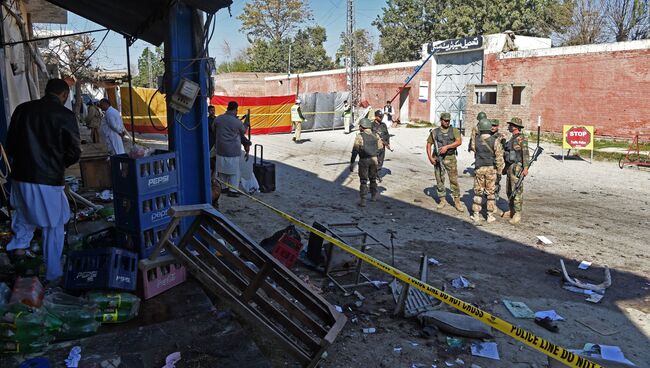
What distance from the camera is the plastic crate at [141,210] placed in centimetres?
445

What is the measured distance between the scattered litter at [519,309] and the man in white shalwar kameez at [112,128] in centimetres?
830

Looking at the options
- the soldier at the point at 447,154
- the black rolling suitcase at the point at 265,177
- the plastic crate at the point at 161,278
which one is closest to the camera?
the plastic crate at the point at 161,278

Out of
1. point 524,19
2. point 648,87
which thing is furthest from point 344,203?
point 524,19

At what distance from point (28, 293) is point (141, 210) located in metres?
1.13

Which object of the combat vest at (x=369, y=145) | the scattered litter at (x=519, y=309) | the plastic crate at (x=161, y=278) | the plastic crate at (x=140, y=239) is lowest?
the scattered litter at (x=519, y=309)

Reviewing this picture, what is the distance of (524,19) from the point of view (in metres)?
41.3

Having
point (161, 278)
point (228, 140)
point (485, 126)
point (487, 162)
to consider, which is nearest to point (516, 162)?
point (487, 162)

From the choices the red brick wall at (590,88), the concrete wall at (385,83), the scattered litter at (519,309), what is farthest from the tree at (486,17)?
the scattered litter at (519,309)

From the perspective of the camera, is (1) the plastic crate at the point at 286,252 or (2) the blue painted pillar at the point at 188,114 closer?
(2) the blue painted pillar at the point at 188,114

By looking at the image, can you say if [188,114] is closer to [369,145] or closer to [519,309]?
[519,309]

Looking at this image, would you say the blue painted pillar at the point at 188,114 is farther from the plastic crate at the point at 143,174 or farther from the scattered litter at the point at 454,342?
the scattered litter at the point at 454,342

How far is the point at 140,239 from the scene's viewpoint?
4477 millimetres

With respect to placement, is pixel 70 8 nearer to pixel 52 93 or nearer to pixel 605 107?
pixel 52 93

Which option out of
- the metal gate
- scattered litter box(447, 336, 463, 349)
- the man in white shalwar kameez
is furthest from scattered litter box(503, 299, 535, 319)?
the metal gate
